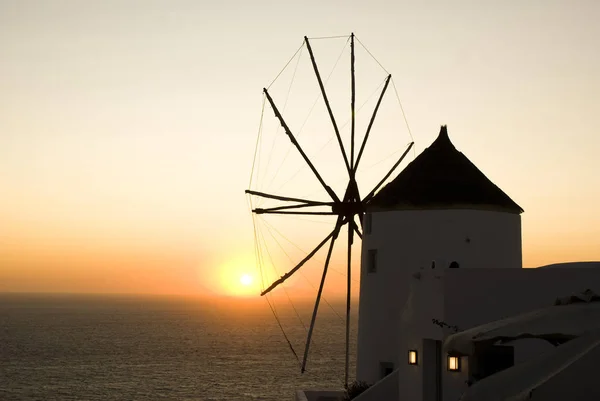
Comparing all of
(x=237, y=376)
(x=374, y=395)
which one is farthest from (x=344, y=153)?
(x=237, y=376)

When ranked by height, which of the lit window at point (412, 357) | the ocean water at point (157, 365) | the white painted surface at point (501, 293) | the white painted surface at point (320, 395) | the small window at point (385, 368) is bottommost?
the ocean water at point (157, 365)

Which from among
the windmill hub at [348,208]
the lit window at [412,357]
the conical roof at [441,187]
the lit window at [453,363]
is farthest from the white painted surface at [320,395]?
the lit window at [453,363]

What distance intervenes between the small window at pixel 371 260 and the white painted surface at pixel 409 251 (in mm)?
144

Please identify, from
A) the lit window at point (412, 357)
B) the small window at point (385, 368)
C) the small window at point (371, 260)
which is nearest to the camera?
the lit window at point (412, 357)

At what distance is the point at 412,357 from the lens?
790 inches

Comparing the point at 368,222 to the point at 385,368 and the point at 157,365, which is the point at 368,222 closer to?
the point at 385,368

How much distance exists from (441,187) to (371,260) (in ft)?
11.1

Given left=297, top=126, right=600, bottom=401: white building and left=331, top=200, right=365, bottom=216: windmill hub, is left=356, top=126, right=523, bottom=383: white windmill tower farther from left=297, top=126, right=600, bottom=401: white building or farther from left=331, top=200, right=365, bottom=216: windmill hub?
left=331, top=200, right=365, bottom=216: windmill hub

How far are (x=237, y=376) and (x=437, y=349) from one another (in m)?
69.9

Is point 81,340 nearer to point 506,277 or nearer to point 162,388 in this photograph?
point 162,388

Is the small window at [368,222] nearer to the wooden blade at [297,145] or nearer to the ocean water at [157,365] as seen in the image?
the wooden blade at [297,145]

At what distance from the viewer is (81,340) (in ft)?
445

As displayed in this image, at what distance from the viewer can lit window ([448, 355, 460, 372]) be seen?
1805 centimetres

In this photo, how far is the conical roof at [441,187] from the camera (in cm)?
2616
